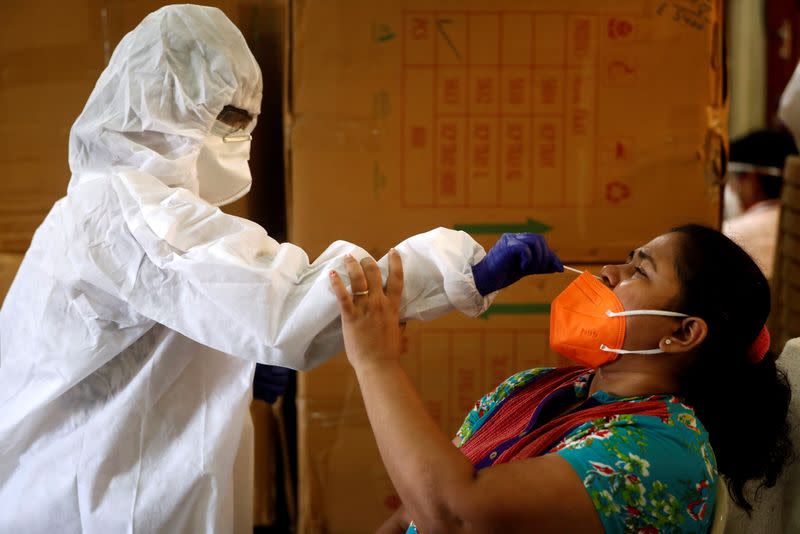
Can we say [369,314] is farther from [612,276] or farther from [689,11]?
[689,11]

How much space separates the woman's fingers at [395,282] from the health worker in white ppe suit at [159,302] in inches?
1.0

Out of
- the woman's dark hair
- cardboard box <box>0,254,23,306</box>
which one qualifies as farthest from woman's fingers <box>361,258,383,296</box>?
cardboard box <box>0,254,23,306</box>

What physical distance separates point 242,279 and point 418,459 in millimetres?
338

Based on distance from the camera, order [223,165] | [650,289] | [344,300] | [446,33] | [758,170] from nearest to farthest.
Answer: [344,300], [650,289], [223,165], [446,33], [758,170]

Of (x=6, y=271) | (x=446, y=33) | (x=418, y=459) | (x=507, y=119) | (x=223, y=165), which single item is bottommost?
(x=418, y=459)

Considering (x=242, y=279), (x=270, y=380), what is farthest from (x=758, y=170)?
(x=242, y=279)

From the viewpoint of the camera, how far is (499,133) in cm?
179

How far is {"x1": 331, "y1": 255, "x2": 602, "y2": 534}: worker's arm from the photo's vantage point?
3.25ft

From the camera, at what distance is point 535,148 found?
5.90ft

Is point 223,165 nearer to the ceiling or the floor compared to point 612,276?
nearer to the ceiling

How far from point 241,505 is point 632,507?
77 centimetres

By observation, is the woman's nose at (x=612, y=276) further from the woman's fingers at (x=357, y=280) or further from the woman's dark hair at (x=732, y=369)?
the woman's fingers at (x=357, y=280)

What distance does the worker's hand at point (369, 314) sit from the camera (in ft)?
3.59

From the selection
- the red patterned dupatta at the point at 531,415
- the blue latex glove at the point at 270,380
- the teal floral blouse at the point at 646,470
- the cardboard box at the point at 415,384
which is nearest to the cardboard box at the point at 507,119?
the cardboard box at the point at 415,384
